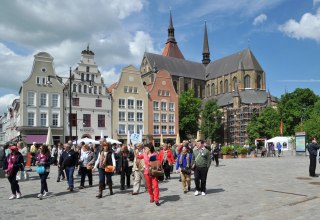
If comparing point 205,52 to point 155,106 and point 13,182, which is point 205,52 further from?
point 13,182

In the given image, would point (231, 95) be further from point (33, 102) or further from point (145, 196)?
point (145, 196)

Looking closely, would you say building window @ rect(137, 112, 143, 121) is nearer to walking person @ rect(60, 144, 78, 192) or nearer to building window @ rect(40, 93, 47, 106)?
building window @ rect(40, 93, 47, 106)

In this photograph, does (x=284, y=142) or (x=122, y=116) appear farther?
(x=284, y=142)

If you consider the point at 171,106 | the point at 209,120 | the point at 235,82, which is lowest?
the point at 209,120

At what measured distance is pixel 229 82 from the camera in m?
89.6

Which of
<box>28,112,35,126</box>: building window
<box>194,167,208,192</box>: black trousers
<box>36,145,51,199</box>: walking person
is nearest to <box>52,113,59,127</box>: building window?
<box>28,112,35,126</box>: building window

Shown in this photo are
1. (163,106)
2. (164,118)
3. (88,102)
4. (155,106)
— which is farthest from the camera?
(163,106)

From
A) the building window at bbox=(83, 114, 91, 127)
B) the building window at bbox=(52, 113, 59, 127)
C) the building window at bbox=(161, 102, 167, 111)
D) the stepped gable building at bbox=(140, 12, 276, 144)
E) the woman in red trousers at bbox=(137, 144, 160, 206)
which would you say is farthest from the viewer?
the stepped gable building at bbox=(140, 12, 276, 144)

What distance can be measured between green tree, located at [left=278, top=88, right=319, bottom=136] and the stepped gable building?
38.5 ft

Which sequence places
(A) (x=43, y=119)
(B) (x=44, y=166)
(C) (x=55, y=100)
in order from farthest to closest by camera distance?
(C) (x=55, y=100), (A) (x=43, y=119), (B) (x=44, y=166)

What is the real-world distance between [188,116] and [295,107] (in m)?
21.6

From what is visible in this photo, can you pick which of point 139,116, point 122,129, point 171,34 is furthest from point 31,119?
point 171,34

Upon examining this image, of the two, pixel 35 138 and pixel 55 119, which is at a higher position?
pixel 55 119

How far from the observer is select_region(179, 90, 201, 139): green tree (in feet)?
207
